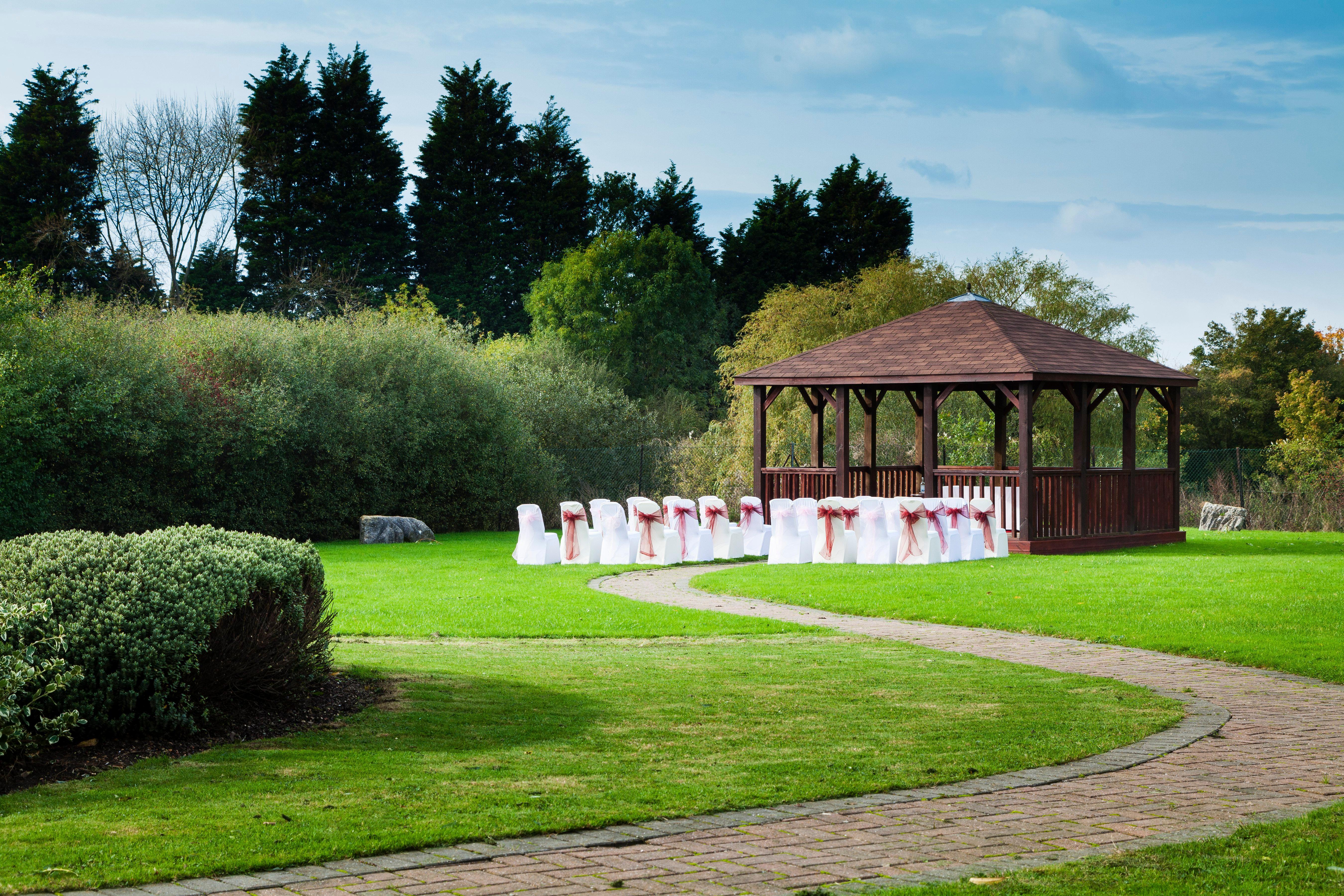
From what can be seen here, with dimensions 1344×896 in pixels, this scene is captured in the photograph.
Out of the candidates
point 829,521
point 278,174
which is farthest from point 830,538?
point 278,174

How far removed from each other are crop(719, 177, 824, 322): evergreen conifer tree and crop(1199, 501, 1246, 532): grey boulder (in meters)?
22.9

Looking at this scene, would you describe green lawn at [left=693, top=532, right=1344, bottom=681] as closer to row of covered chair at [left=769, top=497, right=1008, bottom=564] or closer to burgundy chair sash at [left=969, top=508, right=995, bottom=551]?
row of covered chair at [left=769, top=497, right=1008, bottom=564]

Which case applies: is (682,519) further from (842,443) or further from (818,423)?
(818,423)

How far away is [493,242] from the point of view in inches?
1873

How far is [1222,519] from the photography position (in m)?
27.2

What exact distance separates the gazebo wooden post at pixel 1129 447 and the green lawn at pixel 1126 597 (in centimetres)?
241

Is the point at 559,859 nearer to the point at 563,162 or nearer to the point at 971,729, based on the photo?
the point at 971,729

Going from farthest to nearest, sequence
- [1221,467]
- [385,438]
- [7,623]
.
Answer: [1221,467] < [385,438] < [7,623]

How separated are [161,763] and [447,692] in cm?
215

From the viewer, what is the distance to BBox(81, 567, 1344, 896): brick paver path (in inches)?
175

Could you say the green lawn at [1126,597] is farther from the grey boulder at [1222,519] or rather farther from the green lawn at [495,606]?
the grey boulder at [1222,519]

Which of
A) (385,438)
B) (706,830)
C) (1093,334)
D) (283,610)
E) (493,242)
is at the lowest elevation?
(706,830)

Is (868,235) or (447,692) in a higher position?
(868,235)

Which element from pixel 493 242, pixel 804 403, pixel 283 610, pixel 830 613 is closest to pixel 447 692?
pixel 283 610
